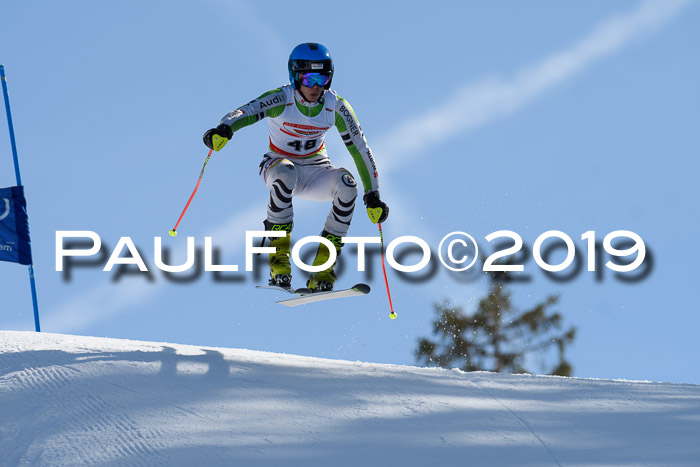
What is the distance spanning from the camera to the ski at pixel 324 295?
23.6 feet

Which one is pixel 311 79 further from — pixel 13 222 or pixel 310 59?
pixel 13 222

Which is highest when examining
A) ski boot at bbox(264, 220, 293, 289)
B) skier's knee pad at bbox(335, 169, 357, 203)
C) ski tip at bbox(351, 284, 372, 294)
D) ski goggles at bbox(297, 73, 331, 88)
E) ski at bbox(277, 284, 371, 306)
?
ski goggles at bbox(297, 73, 331, 88)

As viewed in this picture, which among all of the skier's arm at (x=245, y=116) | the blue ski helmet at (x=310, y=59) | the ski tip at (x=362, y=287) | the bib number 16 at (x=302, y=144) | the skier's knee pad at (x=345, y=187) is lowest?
the ski tip at (x=362, y=287)

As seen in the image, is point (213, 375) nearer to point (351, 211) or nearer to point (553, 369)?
Answer: point (351, 211)

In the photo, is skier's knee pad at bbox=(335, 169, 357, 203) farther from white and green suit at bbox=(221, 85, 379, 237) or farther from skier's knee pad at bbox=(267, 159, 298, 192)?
skier's knee pad at bbox=(267, 159, 298, 192)

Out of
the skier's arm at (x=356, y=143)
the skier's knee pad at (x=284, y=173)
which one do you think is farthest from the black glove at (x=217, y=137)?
the skier's arm at (x=356, y=143)

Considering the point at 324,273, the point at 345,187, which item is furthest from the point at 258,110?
the point at 324,273

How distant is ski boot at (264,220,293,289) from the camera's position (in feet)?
24.4

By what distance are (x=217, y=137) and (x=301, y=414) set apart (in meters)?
3.13

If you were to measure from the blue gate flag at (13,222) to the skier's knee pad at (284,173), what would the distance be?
437cm

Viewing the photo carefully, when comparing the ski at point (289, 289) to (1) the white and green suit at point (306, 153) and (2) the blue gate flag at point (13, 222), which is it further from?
(2) the blue gate flag at point (13, 222)

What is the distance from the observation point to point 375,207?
25.2 feet

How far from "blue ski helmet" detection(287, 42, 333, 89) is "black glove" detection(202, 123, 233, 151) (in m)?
0.78

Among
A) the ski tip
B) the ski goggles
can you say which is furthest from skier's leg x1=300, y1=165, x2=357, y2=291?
the ski goggles
